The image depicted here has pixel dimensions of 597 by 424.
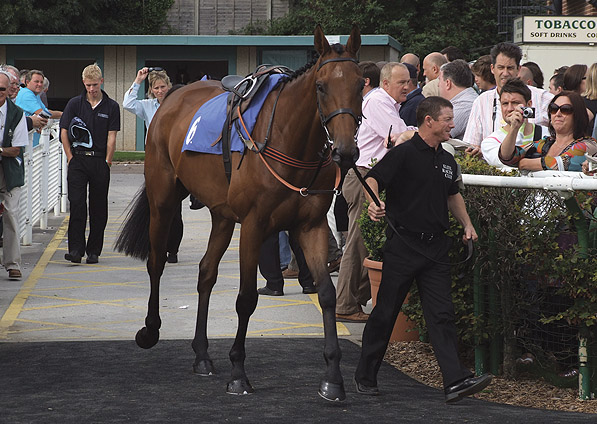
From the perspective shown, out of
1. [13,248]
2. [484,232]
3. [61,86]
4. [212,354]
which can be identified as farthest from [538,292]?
[61,86]

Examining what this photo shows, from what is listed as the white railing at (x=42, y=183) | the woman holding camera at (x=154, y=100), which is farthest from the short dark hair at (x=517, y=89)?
the white railing at (x=42, y=183)

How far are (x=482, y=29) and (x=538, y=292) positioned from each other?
124ft

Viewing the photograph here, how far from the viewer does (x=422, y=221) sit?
6.28m

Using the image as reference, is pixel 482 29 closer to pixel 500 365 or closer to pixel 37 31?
pixel 37 31

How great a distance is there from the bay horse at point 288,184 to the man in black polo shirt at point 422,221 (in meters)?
0.35

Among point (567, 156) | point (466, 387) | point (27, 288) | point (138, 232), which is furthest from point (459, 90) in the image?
point (27, 288)

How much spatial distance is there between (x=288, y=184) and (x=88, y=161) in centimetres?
649

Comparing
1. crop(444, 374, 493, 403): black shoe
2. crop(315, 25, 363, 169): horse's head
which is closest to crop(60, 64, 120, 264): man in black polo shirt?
crop(315, 25, 363, 169): horse's head

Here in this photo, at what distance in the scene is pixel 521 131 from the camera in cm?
796

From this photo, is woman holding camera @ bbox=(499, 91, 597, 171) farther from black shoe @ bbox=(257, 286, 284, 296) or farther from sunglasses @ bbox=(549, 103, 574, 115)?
black shoe @ bbox=(257, 286, 284, 296)

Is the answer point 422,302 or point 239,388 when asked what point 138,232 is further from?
point 422,302

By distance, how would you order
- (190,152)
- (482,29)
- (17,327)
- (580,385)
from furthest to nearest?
(482,29) < (17,327) < (190,152) < (580,385)

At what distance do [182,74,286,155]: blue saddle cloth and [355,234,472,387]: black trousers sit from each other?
1231 mm

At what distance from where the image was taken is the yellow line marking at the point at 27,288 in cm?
877
